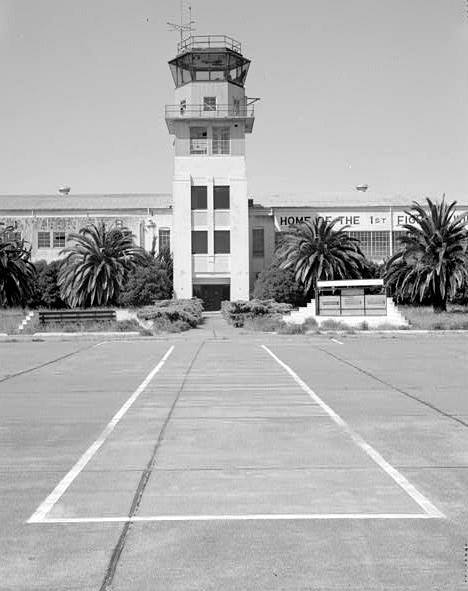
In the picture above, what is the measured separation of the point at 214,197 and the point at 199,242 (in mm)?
3716

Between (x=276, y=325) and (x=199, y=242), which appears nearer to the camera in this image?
(x=276, y=325)

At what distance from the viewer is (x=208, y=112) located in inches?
2360

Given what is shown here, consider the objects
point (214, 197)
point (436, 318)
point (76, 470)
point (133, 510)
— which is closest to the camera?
point (133, 510)

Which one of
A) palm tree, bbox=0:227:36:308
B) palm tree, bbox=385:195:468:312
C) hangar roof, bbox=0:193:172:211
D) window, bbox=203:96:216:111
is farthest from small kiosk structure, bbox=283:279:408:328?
hangar roof, bbox=0:193:172:211

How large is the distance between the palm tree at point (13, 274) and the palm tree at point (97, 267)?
3244 millimetres

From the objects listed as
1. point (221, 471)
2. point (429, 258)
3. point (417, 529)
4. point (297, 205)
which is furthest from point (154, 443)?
point (297, 205)

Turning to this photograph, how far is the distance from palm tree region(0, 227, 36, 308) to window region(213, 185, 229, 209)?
15.7 m

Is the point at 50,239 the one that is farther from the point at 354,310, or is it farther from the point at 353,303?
the point at 354,310

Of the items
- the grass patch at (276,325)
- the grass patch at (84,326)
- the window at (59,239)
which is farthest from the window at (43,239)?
the grass patch at (276,325)

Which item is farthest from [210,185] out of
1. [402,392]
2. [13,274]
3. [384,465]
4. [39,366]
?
[384,465]

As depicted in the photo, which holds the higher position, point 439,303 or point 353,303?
point 353,303

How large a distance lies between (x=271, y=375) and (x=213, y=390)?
3.32 metres

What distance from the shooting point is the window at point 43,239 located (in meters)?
71.2

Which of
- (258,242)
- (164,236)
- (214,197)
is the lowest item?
(258,242)
